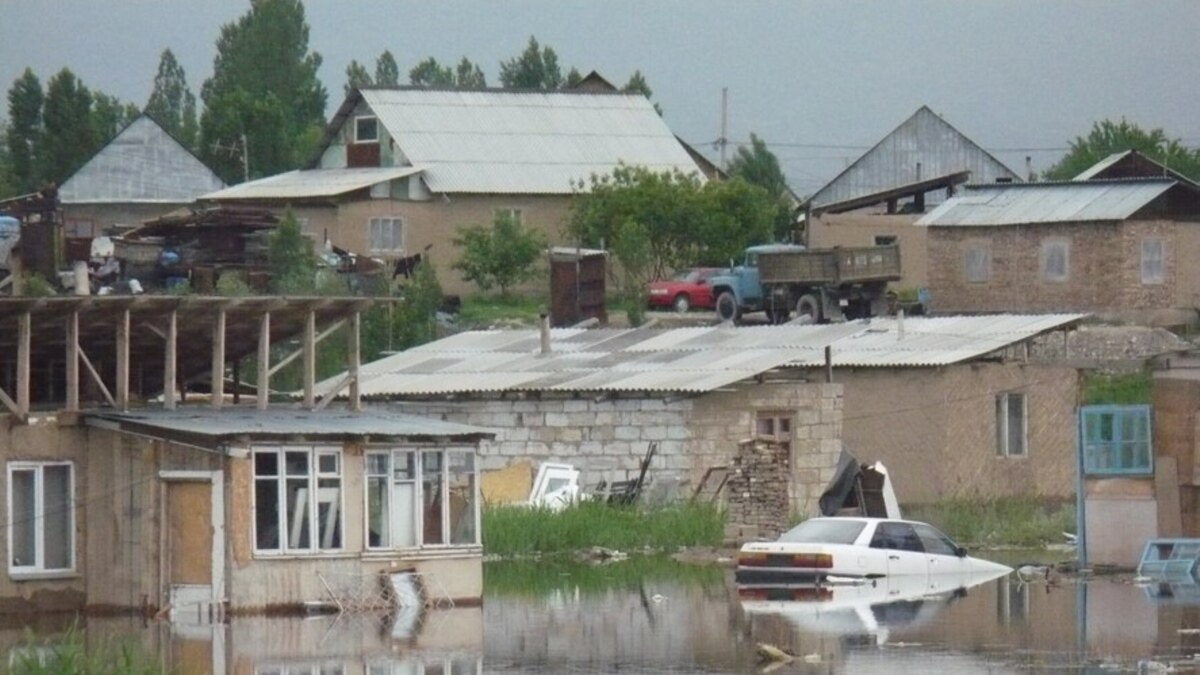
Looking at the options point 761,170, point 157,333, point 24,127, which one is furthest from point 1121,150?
point 157,333

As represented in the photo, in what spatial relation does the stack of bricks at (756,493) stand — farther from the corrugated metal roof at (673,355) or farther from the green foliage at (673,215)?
the green foliage at (673,215)

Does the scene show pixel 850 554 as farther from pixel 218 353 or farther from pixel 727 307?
pixel 727 307

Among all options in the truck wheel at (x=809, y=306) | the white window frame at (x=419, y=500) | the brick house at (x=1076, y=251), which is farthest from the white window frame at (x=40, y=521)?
the brick house at (x=1076, y=251)

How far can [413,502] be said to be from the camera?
32438 mm

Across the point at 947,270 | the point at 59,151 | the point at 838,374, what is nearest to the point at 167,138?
the point at 59,151

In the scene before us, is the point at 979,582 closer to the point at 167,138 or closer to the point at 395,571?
the point at 395,571

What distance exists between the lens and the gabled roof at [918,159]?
91500 millimetres

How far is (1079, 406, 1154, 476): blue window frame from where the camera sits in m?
35.7

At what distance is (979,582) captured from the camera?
36.3 meters

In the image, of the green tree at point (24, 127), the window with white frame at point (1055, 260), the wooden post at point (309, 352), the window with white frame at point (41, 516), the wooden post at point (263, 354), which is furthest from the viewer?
the green tree at point (24, 127)

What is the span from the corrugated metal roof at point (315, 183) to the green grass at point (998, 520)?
32874 mm

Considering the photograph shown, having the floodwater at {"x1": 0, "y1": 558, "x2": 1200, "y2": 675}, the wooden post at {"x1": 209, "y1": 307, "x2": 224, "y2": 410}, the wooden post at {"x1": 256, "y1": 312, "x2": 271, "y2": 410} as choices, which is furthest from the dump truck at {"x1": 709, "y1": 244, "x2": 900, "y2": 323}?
the wooden post at {"x1": 209, "y1": 307, "x2": 224, "y2": 410}

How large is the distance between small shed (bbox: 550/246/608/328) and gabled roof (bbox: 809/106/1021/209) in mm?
26674

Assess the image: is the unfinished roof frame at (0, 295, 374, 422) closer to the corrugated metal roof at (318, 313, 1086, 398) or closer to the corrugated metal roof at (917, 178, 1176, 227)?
the corrugated metal roof at (318, 313, 1086, 398)
